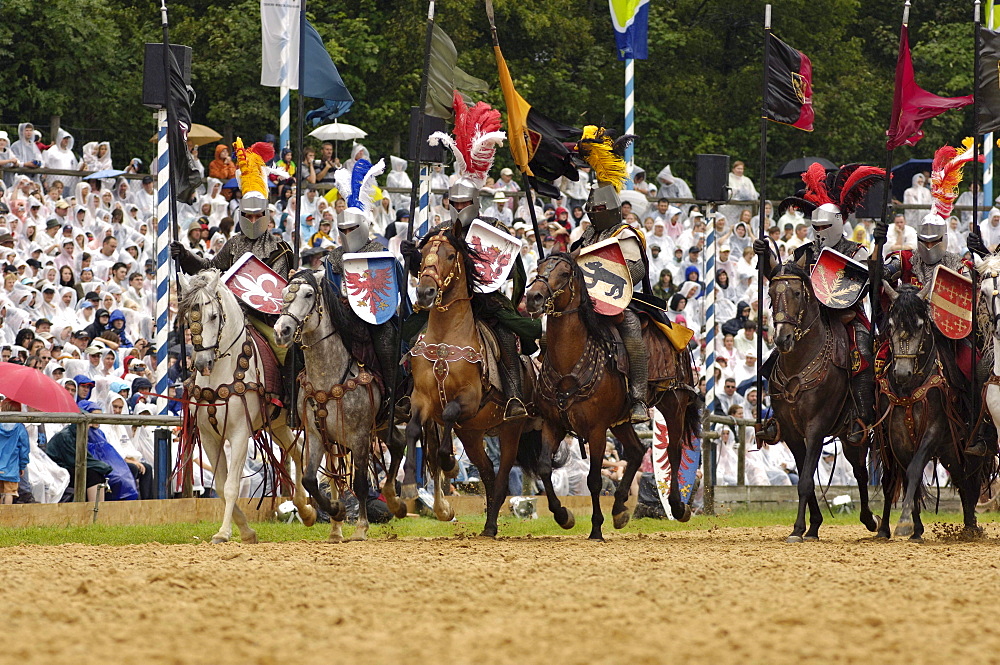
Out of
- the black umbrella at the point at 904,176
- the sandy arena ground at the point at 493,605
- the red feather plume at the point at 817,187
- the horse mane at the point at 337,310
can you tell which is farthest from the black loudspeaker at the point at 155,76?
the black umbrella at the point at 904,176

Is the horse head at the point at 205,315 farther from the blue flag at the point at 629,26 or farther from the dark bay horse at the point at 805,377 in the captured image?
the blue flag at the point at 629,26

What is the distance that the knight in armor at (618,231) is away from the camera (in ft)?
49.6

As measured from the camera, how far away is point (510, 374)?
14891 mm

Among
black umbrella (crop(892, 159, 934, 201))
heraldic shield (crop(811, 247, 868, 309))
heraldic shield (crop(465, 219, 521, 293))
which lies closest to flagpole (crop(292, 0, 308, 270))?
heraldic shield (crop(465, 219, 521, 293))

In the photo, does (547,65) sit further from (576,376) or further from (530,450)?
(576,376)

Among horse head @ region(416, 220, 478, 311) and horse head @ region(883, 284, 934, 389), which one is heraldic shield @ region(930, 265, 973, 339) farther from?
horse head @ region(416, 220, 478, 311)

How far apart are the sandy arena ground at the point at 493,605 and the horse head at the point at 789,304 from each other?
2221 mm

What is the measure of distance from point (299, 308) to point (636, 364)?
3.17 metres

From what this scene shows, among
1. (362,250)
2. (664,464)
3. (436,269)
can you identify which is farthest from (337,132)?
(436,269)

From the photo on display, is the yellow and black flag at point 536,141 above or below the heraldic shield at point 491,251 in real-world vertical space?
above

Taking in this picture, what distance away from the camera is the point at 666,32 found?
1480 inches

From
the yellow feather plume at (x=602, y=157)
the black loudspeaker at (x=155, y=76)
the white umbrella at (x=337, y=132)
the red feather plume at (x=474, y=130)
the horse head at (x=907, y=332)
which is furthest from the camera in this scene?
the white umbrella at (x=337, y=132)

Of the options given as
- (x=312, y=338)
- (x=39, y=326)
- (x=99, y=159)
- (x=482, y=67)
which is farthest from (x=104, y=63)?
(x=312, y=338)

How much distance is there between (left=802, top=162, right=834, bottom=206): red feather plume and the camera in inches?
637
